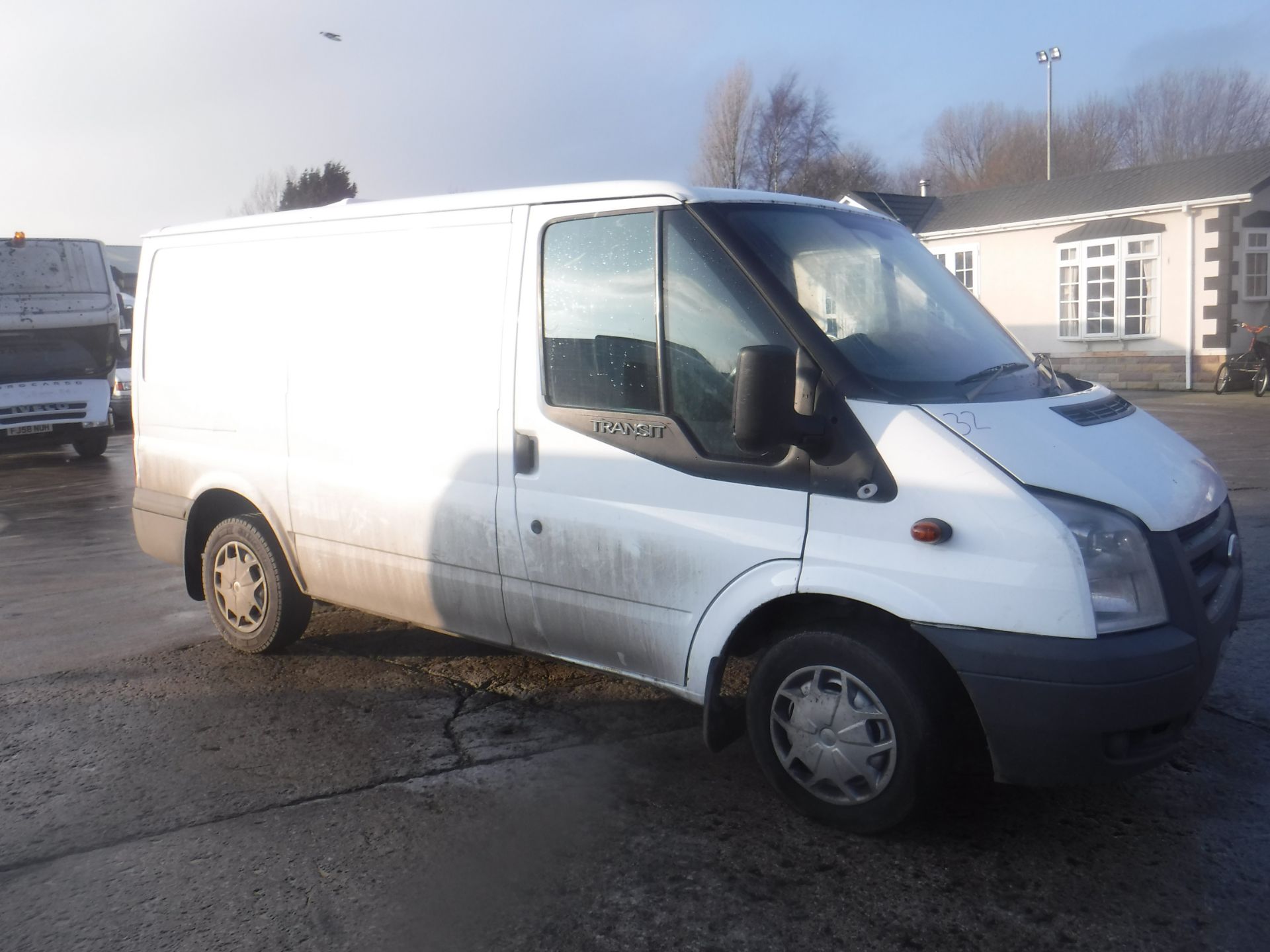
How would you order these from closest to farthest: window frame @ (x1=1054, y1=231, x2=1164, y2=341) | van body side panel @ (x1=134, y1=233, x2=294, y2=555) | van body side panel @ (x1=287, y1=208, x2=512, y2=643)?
van body side panel @ (x1=287, y1=208, x2=512, y2=643), van body side panel @ (x1=134, y1=233, x2=294, y2=555), window frame @ (x1=1054, y1=231, x2=1164, y2=341)

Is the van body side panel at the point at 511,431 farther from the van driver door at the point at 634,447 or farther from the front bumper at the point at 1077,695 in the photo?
the front bumper at the point at 1077,695

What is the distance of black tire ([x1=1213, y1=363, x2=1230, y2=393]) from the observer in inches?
870

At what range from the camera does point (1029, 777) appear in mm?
3592

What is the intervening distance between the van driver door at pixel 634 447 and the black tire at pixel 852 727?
340 mm

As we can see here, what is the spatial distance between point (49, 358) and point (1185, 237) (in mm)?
20495

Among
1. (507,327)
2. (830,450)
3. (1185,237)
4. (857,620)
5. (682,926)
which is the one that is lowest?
(682,926)

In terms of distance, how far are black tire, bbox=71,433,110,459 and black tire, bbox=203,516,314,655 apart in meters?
12.0

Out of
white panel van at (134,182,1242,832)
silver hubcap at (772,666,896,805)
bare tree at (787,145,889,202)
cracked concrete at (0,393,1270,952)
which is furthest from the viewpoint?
bare tree at (787,145,889,202)

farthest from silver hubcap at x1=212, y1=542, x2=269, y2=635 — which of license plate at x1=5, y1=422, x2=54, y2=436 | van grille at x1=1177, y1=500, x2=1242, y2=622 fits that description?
license plate at x1=5, y1=422, x2=54, y2=436

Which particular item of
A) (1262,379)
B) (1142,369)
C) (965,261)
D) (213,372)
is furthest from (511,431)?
(965,261)

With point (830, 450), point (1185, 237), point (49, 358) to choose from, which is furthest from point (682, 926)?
point (1185, 237)

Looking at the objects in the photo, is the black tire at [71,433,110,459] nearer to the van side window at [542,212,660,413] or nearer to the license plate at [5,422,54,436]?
the license plate at [5,422,54,436]

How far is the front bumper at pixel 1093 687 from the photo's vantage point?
3432 millimetres

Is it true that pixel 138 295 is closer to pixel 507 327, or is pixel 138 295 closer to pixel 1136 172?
pixel 507 327
